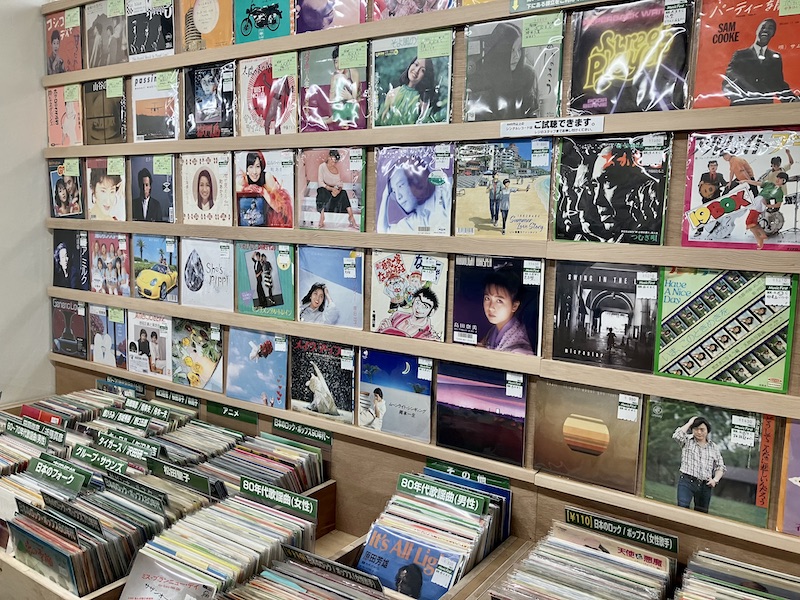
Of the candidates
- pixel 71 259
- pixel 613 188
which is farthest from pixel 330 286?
pixel 71 259

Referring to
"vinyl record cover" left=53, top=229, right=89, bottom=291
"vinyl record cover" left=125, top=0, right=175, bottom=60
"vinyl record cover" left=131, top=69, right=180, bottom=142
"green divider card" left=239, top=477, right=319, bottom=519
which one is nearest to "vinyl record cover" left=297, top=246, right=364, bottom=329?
"green divider card" left=239, top=477, right=319, bottom=519

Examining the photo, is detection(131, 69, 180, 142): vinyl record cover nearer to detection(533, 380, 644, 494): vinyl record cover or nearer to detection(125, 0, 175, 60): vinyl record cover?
detection(125, 0, 175, 60): vinyl record cover

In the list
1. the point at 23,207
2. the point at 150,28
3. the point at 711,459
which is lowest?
the point at 711,459

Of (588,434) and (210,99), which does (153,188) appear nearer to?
(210,99)

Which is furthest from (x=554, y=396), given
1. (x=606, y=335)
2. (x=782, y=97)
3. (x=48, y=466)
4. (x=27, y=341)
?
(x=27, y=341)

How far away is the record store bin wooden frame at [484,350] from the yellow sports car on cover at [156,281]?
0.28 ft

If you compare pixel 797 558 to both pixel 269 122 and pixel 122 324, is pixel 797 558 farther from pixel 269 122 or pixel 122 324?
pixel 122 324

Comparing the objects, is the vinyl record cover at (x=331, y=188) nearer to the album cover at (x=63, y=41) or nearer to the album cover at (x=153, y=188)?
the album cover at (x=153, y=188)

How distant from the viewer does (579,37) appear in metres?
1.96

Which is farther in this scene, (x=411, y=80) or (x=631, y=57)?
(x=411, y=80)

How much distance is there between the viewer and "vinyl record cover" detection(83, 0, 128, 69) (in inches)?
125

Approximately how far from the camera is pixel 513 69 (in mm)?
2076

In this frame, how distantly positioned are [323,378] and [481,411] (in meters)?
0.70

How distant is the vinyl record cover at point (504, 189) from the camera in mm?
2062
